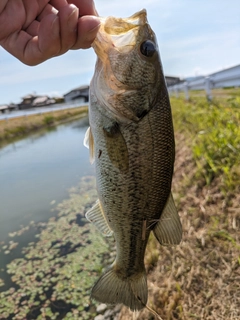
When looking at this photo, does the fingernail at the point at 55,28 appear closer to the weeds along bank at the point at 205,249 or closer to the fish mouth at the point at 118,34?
the fish mouth at the point at 118,34

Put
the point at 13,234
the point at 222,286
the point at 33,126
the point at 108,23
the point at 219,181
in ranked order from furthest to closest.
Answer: the point at 33,126, the point at 13,234, the point at 219,181, the point at 222,286, the point at 108,23

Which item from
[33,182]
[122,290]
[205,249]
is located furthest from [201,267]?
[33,182]

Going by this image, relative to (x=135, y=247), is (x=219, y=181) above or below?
below

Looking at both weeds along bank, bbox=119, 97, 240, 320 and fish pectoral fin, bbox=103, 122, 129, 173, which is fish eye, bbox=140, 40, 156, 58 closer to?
fish pectoral fin, bbox=103, 122, 129, 173

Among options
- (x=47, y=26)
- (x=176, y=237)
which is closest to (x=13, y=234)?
(x=176, y=237)

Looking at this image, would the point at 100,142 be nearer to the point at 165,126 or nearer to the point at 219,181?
the point at 165,126

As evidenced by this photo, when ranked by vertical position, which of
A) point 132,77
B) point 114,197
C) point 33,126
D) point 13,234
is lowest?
point 33,126

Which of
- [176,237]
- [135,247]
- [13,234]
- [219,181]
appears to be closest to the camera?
[176,237]

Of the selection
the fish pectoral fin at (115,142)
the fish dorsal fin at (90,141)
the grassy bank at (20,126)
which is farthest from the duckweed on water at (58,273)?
the grassy bank at (20,126)

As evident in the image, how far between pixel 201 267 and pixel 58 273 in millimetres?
2245

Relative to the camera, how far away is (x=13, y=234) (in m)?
5.97

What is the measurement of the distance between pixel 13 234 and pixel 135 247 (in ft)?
14.2

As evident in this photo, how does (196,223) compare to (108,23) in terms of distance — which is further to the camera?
(196,223)

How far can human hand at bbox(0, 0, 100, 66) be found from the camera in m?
1.50
